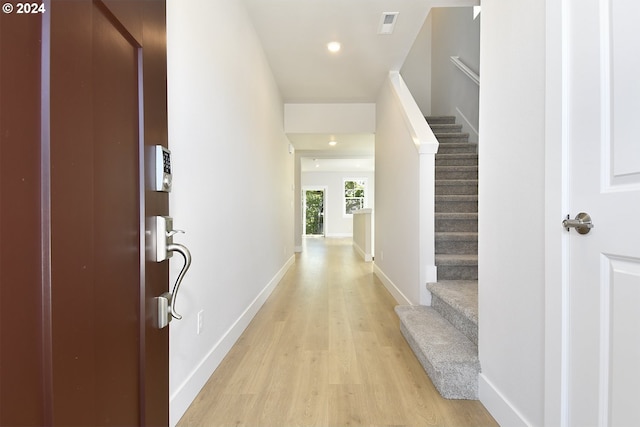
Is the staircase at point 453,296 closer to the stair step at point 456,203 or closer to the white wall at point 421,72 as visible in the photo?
the stair step at point 456,203

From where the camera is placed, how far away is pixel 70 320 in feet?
1.96

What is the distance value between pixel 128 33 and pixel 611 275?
144 cm

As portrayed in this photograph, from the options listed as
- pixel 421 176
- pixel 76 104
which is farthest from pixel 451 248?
pixel 76 104

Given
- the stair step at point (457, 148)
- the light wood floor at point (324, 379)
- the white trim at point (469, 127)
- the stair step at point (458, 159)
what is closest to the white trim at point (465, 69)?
the white trim at point (469, 127)

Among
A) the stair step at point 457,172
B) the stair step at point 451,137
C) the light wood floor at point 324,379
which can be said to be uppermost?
the stair step at point 451,137

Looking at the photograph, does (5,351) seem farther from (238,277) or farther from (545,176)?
(238,277)

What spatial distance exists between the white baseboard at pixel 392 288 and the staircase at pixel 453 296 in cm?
49

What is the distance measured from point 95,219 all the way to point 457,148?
4345 mm

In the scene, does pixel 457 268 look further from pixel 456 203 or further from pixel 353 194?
pixel 353 194

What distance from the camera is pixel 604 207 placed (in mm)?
888

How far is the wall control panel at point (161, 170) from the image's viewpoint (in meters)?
0.89

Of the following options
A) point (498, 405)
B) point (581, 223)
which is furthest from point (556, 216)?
point (498, 405)

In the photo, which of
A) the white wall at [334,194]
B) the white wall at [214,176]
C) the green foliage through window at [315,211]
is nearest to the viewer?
the white wall at [214,176]

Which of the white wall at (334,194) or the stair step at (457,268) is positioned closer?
the stair step at (457,268)
